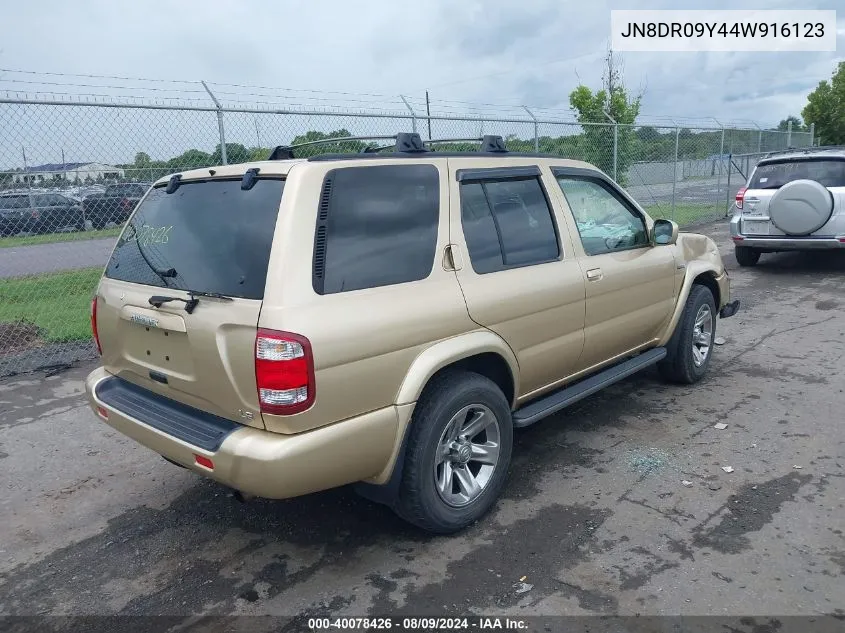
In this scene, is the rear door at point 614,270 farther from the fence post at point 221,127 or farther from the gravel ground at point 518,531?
the fence post at point 221,127

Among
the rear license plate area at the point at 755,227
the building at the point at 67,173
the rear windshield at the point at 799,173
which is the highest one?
the building at the point at 67,173

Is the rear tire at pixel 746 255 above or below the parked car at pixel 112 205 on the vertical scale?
below

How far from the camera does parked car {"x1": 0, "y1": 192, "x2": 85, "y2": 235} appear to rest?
6.08m

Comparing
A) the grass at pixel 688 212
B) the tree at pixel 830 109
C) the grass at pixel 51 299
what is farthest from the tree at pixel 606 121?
the tree at pixel 830 109

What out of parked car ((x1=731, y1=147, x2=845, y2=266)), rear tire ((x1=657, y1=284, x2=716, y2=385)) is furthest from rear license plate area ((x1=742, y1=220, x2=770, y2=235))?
rear tire ((x1=657, y1=284, x2=716, y2=385))

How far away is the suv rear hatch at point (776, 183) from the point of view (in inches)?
363

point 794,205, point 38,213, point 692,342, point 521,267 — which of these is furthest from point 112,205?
point 794,205

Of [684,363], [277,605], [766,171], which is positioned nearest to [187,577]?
[277,605]

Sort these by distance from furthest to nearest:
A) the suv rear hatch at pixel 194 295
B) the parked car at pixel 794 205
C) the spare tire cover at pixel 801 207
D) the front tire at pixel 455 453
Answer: the parked car at pixel 794 205, the spare tire cover at pixel 801 207, the front tire at pixel 455 453, the suv rear hatch at pixel 194 295

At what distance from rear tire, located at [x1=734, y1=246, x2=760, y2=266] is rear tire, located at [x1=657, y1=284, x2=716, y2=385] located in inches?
231

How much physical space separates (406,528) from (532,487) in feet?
2.66

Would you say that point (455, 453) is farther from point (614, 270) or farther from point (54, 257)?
point (54, 257)

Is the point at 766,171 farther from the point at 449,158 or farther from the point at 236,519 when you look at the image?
the point at 236,519

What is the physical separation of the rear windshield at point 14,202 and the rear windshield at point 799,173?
9.43 m
